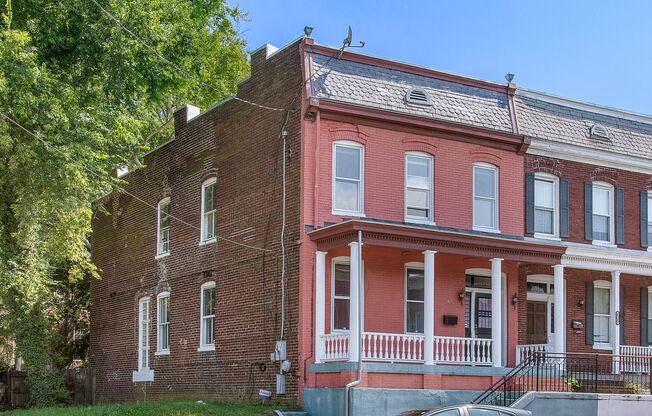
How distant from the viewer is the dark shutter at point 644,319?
28892 mm

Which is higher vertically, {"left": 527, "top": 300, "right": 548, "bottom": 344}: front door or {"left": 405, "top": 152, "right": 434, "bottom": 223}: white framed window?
{"left": 405, "top": 152, "right": 434, "bottom": 223}: white framed window

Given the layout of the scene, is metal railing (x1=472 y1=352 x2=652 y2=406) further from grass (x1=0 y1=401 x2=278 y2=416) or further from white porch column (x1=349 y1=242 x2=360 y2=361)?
grass (x1=0 y1=401 x2=278 y2=416)

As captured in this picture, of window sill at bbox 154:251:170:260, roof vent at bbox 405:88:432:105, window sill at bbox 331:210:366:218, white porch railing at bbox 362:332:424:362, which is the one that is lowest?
white porch railing at bbox 362:332:424:362

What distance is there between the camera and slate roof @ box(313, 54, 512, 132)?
2447 centimetres

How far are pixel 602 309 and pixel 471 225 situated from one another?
573cm

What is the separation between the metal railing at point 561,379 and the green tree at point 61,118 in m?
11.7

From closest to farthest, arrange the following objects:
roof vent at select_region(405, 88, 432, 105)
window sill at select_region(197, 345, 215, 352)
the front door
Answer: roof vent at select_region(405, 88, 432, 105), window sill at select_region(197, 345, 215, 352), the front door

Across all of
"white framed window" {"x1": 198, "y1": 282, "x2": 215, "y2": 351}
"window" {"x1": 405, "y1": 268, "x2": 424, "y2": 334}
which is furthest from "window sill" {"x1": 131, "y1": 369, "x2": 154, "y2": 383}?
"window" {"x1": 405, "y1": 268, "x2": 424, "y2": 334}

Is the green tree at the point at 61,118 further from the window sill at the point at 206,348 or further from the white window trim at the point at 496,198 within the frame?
the white window trim at the point at 496,198

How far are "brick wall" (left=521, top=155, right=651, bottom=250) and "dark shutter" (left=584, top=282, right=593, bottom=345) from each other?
1.42 meters

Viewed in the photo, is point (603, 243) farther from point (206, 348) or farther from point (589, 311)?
point (206, 348)

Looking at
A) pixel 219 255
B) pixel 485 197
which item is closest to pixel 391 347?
pixel 485 197

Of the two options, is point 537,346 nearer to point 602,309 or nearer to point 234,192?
point 602,309

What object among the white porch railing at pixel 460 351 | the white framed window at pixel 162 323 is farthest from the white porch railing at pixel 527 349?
the white framed window at pixel 162 323
